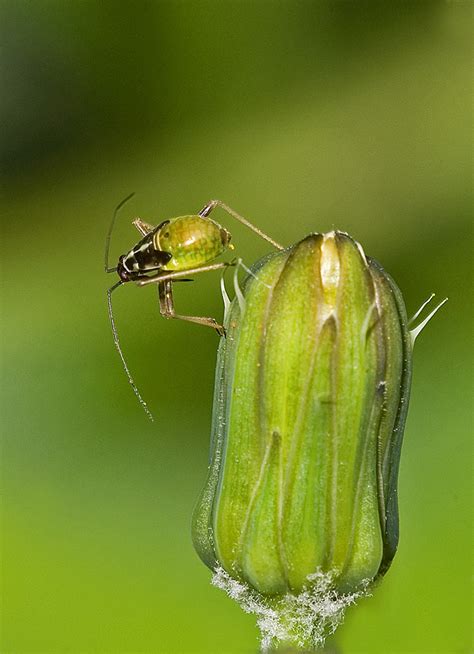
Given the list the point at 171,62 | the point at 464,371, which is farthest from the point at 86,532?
the point at 171,62

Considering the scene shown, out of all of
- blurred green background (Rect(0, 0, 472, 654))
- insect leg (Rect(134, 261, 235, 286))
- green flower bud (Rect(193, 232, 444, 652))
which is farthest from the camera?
blurred green background (Rect(0, 0, 472, 654))

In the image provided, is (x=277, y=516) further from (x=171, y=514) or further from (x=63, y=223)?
(x=63, y=223)

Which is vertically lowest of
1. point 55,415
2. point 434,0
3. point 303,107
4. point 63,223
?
point 55,415

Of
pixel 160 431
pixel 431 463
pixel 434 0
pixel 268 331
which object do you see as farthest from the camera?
pixel 434 0

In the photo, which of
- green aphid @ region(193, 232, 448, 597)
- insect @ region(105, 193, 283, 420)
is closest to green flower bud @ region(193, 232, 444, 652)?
green aphid @ region(193, 232, 448, 597)

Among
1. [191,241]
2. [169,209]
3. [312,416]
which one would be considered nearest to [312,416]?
[312,416]

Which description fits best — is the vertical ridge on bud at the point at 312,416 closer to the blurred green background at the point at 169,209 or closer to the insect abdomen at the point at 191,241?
the insect abdomen at the point at 191,241

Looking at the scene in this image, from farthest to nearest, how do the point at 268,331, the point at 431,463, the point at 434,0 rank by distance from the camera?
the point at 434,0
the point at 431,463
the point at 268,331

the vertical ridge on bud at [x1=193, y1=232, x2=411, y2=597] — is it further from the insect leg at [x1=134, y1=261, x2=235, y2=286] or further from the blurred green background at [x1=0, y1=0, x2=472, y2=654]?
the blurred green background at [x1=0, y1=0, x2=472, y2=654]

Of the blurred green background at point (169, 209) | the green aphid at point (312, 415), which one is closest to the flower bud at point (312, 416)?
the green aphid at point (312, 415)
